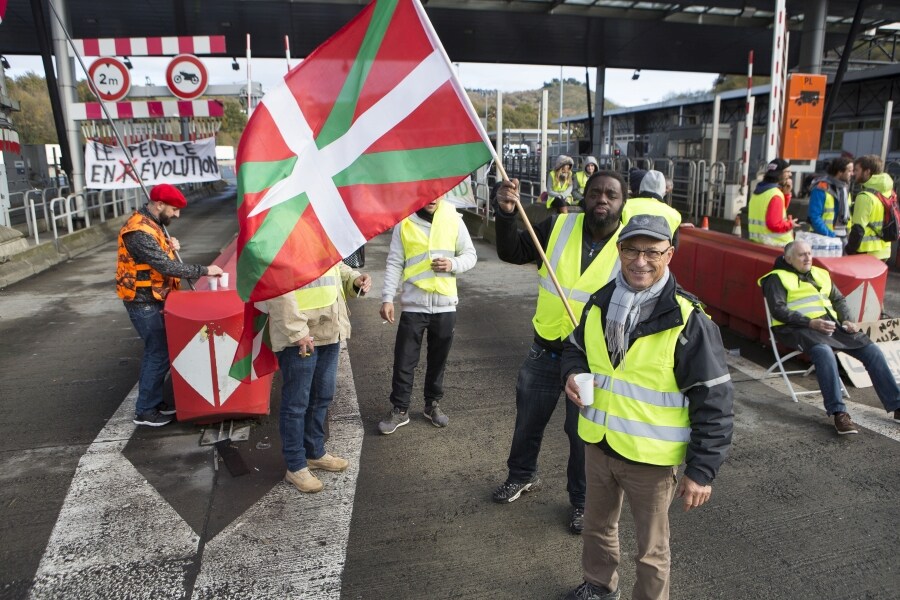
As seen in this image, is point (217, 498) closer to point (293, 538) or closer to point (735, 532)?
point (293, 538)

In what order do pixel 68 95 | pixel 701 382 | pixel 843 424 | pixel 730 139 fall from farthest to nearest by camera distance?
pixel 730 139 < pixel 68 95 < pixel 843 424 < pixel 701 382

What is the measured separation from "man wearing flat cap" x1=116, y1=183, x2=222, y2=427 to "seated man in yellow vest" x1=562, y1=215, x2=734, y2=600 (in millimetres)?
3276

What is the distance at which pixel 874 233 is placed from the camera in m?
7.28

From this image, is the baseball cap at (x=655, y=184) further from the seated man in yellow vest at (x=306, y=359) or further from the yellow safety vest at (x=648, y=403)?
the yellow safety vest at (x=648, y=403)

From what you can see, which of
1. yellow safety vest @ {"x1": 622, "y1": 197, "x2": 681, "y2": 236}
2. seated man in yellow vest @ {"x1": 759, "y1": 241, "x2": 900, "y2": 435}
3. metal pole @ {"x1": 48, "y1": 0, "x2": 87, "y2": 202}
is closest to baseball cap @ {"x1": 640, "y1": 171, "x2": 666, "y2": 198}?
yellow safety vest @ {"x1": 622, "y1": 197, "x2": 681, "y2": 236}

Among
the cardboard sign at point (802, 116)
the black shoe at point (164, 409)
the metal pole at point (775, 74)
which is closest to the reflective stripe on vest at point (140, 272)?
the black shoe at point (164, 409)

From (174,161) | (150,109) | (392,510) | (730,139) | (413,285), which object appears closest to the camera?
(392,510)

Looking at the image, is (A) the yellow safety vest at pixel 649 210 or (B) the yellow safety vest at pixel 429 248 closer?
(A) the yellow safety vest at pixel 649 210

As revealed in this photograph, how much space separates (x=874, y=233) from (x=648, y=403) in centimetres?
642

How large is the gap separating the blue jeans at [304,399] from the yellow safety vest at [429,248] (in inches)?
37.4

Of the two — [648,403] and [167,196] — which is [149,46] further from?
[648,403]

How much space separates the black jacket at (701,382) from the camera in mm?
2336

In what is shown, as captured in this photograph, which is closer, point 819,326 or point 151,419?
point 151,419

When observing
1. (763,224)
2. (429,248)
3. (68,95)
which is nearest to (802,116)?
(763,224)
